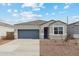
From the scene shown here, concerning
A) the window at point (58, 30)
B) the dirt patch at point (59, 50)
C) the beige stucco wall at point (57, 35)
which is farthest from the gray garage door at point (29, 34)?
the dirt patch at point (59, 50)

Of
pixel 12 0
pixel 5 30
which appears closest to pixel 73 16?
pixel 5 30

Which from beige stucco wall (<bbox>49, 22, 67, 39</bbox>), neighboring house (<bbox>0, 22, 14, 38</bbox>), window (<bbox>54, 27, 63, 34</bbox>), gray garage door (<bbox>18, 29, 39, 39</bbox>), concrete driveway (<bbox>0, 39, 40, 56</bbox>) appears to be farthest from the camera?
neighboring house (<bbox>0, 22, 14, 38</bbox>)

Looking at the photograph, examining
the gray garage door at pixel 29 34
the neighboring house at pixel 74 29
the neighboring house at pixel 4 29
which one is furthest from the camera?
the neighboring house at pixel 4 29

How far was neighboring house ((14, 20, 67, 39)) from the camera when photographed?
16141mm

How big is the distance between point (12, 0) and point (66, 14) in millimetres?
10693

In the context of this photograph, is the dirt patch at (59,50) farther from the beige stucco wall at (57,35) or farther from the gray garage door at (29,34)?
the gray garage door at (29,34)

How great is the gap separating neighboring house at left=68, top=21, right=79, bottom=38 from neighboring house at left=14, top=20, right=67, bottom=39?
478 millimetres

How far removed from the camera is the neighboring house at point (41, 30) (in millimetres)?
16141

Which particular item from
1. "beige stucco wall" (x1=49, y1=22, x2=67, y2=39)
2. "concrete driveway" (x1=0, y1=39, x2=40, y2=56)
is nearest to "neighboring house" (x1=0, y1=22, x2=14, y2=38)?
"beige stucco wall" (x1=49, y1=22, x2=67, y2=39)

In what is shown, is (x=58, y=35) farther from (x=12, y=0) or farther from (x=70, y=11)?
(x=12, y=0)

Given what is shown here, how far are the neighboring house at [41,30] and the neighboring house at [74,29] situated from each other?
0.48m

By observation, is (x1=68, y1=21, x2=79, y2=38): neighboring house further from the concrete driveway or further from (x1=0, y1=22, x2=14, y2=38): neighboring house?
the concrete driveway

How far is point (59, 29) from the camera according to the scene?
16266mm

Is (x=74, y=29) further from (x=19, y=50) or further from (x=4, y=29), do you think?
(x=19, y=50)
